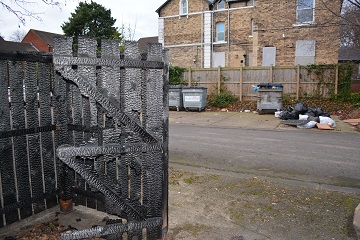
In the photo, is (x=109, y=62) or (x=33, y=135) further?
(x=33, y=135)

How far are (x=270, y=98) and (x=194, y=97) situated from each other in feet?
13.3

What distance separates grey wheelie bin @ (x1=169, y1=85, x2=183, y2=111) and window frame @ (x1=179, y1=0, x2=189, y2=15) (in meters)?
14.7

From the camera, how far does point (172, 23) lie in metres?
30.2

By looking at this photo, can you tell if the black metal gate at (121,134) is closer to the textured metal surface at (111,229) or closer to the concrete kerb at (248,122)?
the textured metal surface at (111,229)

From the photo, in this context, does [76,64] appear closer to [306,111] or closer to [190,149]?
[190,149]

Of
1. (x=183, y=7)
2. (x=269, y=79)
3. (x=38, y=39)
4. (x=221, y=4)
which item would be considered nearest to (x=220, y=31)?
(x=221, y=4)

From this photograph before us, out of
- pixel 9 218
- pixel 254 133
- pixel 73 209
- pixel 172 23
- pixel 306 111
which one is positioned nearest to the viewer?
pixel 9 218

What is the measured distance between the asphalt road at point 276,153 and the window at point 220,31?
19895mm

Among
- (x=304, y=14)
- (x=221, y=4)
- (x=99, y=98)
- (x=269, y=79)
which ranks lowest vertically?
(x=99, y=98)

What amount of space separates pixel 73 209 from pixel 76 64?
7.07 ft

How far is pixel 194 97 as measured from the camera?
16.8 metres

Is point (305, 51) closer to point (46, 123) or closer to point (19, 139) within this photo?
point (46, 123)

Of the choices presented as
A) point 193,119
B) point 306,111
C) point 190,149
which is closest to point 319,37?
point 306,111

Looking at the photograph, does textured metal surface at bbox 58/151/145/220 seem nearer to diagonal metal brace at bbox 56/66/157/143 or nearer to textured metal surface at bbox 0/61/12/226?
diagonal metal brace at bbox 56/66/157/143
